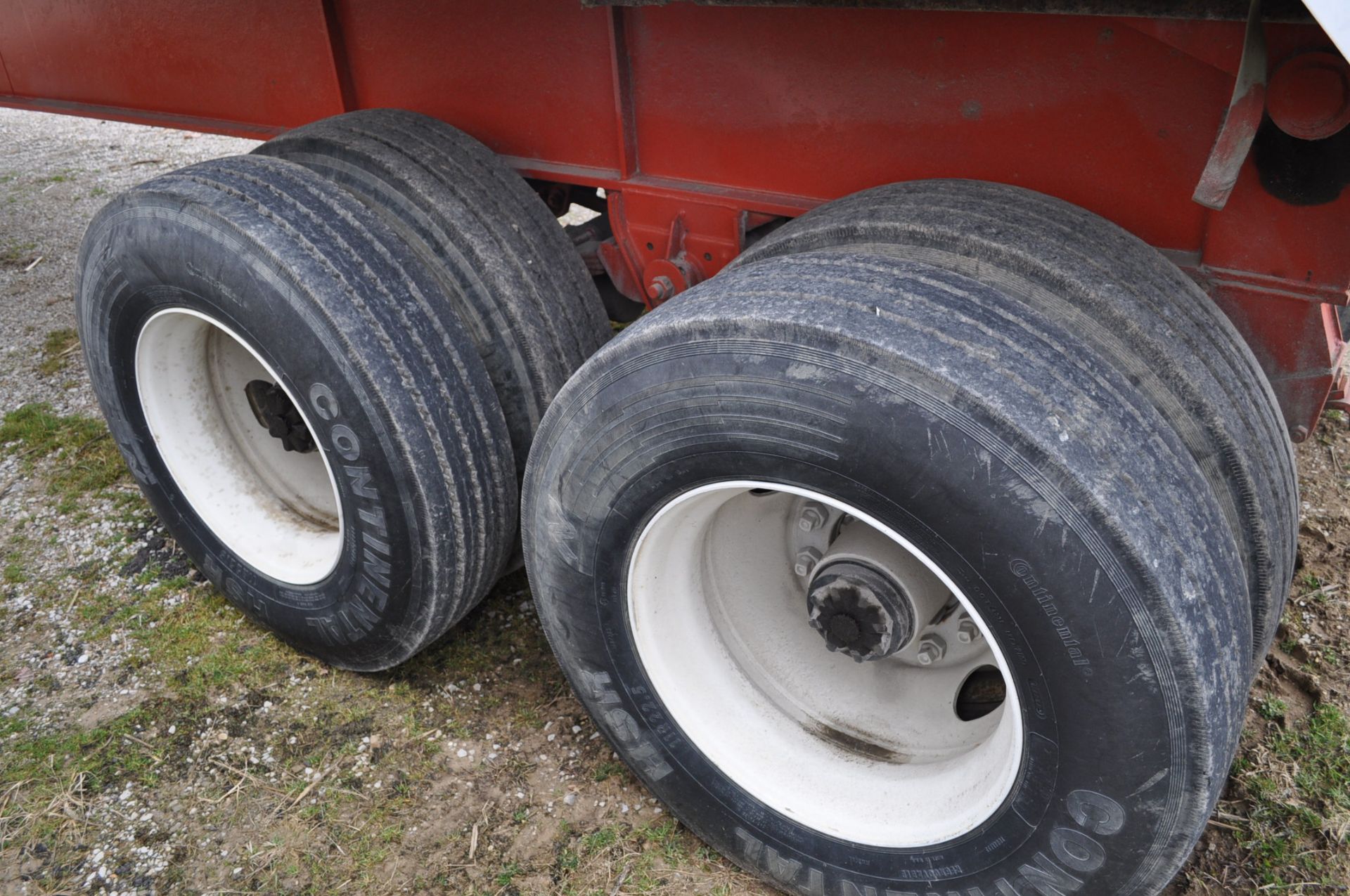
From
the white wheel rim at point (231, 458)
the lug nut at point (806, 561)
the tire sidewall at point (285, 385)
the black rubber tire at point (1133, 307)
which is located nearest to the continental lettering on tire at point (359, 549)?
the tire sidewall at point (285, 385)

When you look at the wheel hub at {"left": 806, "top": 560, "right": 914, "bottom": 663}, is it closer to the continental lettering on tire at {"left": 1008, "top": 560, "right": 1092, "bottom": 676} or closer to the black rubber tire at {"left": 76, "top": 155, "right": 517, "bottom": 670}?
the continental lettering on tire at {"left": 1008, "top": 560, "right": 1092, "bottom": 676}

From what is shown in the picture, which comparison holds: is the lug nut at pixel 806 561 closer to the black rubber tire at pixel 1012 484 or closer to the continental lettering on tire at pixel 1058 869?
the black rubber tire at pixel 1012 484

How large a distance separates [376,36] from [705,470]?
167 centimetres

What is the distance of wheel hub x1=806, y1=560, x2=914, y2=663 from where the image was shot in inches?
73.5

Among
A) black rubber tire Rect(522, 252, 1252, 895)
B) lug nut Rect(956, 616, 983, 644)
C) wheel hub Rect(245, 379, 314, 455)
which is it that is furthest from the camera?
wheel hub Rect(245, 379, 314, 455)

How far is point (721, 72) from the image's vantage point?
86.1 inches

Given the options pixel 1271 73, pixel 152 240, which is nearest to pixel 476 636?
pixel 152 240

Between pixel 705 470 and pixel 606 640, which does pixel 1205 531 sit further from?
pixel 606 640

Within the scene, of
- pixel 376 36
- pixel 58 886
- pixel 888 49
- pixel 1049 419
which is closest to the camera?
pixel 1049 419

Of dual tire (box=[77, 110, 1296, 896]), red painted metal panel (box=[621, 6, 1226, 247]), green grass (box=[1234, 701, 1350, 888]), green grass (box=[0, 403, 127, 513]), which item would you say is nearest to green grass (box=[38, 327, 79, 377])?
green grass (box=[0, 403, 127, 513])

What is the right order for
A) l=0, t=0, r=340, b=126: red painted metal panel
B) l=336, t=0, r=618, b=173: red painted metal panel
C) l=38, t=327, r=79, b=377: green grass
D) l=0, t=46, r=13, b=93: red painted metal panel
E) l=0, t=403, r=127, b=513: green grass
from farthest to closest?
l=38, t=327, r=79, b=377: green grass → l=0, t=46, r=13, b=93: red painted metal panel → l=0, t=403, r=127, b=513: green grass → l=0, t=0, r=340, b=126: red painted metal panel → l=336, t=0, r=618, b=173: red painted metal panel

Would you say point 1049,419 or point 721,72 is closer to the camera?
point 1049,419

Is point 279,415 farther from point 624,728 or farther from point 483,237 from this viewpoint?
point 624,728

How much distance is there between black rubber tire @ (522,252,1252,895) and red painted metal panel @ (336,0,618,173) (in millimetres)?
801
